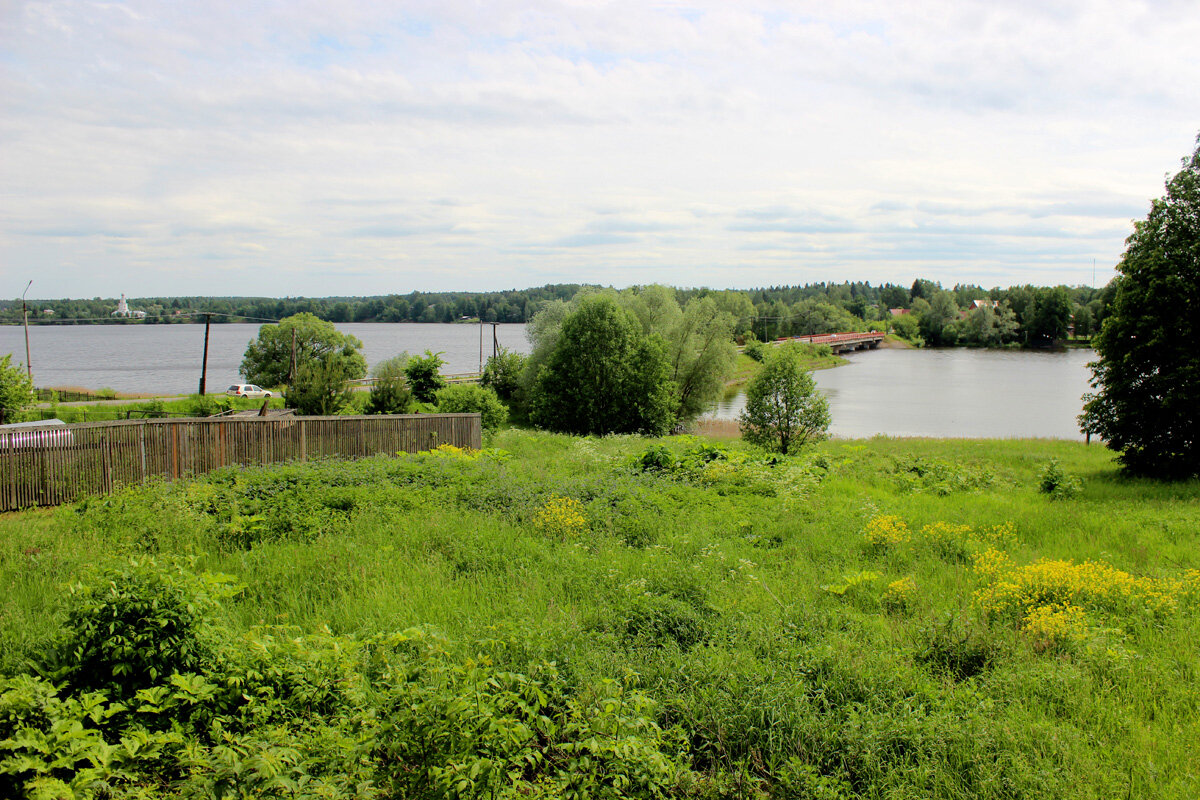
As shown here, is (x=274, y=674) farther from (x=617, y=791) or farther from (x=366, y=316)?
(x=366, y=316)

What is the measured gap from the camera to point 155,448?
12.4 m

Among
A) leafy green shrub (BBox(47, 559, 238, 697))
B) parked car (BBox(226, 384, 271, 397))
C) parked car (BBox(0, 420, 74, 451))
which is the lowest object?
parked car (BBox(226, 384, 271, 397))

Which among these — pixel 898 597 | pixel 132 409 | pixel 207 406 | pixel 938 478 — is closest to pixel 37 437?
pixel 898 597

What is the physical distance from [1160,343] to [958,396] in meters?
34.6

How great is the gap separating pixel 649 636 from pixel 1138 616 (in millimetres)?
4686

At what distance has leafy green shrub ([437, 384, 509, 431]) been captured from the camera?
96.5ft

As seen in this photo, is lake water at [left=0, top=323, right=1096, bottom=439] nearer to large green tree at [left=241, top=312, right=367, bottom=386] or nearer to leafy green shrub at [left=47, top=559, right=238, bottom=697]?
large green tree at [left=241, top=312, right=367, bottom=386]

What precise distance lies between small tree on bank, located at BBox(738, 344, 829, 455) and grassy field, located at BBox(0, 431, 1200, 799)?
9.26m

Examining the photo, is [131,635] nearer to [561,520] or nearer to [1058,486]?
[561,520]

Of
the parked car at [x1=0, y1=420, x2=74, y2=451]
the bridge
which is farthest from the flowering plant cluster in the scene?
the bridge

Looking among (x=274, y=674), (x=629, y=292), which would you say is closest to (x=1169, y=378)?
(x=274, y=674)

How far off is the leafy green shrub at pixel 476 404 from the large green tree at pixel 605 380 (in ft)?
11.2

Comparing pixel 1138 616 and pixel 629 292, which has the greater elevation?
pixel 629 292

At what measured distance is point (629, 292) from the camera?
136ft
